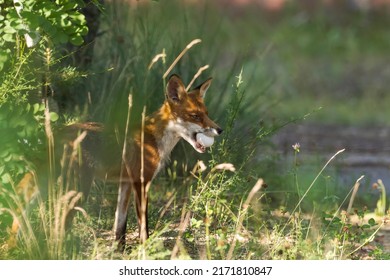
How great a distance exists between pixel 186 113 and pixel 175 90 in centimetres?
17

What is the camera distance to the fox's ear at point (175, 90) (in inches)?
275

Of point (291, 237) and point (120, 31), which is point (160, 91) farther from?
point (291, 237)

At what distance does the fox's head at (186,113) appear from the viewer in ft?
22.7

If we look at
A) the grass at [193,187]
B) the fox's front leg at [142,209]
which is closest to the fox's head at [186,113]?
the grass at [193,187]

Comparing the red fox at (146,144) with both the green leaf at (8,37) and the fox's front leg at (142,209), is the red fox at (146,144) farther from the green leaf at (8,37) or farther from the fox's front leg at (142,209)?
the green leaf at (8,37)

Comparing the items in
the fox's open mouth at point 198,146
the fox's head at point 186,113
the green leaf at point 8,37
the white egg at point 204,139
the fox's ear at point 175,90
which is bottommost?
the fox's open mouth at point 198,146

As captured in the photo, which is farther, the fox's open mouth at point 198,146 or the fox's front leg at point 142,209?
the fox's open mouth at point 198,146

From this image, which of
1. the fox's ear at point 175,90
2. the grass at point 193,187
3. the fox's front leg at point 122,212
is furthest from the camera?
the fox's ear at point 175,90

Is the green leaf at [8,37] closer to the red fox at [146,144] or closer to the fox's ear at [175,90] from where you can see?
the red fox at [146,144]

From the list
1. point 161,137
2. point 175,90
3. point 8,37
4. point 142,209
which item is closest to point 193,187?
point 161,137

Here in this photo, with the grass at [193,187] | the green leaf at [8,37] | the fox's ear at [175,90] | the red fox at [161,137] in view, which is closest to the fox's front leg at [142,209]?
the red fox at [161,137]

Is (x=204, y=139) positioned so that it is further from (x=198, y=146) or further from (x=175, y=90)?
(x=175, y=90)

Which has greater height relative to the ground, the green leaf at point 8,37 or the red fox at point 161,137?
the green leaf at point 8,37

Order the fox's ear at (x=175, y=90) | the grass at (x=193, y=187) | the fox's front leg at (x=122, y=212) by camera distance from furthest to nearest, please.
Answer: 1. the fox's ear at (x=175, y=90)
2. the fox's front leg at (x=122, y=212)
3. the grass at (x=193, y=187)
